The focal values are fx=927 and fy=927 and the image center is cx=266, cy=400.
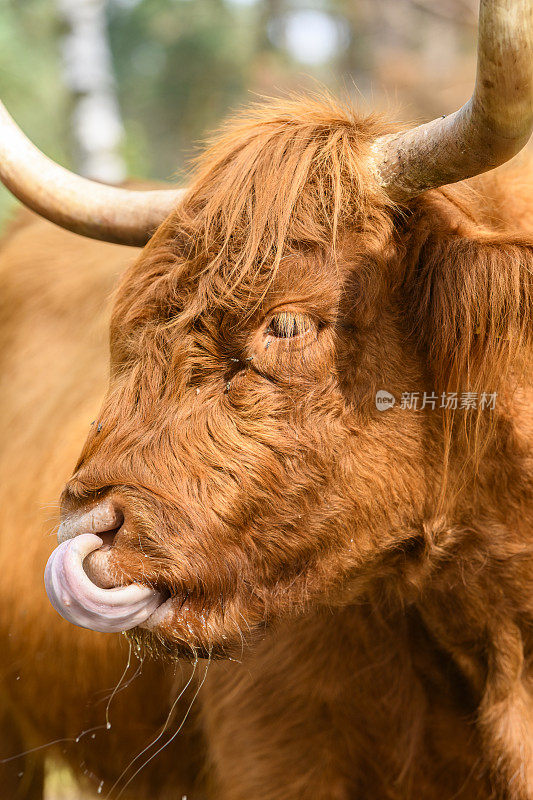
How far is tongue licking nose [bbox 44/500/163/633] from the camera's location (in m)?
1.98

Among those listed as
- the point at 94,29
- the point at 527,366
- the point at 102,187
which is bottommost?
the point at 527,366

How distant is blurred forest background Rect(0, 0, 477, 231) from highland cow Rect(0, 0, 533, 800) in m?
0.52

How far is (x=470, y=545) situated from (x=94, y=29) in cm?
921

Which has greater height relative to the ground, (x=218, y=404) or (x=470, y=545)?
(x=218, y=404)

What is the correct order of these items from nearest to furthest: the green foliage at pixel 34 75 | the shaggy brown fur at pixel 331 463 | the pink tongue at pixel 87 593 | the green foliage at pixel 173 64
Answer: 1. the pink tongue at pixel 87 593
2. the shaggy brown fur at pixel 331 463
3. the green foliage at pixel 34 75
4. the green foliage at pixel 173 64

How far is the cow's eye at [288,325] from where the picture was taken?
218 cm

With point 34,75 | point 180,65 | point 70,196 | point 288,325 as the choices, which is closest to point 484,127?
point 288,325

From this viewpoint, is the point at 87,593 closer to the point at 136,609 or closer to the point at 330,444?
the point at 136,609

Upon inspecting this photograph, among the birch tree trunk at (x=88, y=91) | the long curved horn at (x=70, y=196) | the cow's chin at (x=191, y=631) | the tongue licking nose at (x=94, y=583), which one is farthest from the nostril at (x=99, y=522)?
the birch tree trunk at (x=88, y=91)

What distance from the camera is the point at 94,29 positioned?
401 inches

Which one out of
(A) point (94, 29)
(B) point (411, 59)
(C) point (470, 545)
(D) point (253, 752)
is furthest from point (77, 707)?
(B) point (411, 59)

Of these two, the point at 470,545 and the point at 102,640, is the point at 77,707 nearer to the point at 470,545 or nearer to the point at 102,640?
the point at 102,640

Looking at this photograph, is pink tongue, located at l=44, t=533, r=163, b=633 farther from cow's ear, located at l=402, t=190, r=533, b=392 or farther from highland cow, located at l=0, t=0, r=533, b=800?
cow's ear, located at l=402, t=190, r=533, b=392

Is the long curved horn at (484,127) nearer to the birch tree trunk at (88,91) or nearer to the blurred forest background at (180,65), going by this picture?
the blurred forest background at (180,65)
